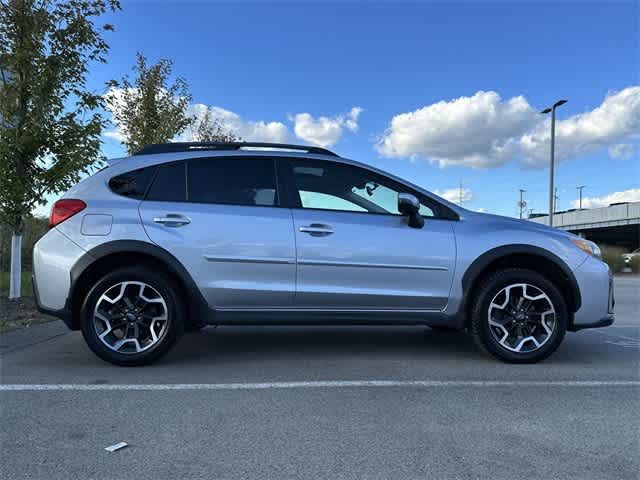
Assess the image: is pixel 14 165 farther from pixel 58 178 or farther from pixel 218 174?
pixel 218 174

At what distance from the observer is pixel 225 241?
4.14 meters

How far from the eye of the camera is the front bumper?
172 inches

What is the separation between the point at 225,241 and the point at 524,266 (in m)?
2.69

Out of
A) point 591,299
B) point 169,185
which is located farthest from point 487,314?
point 169,185

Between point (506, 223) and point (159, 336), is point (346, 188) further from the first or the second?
point (159, 336)

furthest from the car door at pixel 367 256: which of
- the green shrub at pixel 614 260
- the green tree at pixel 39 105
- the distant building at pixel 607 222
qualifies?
the distant building at pixel 607 222

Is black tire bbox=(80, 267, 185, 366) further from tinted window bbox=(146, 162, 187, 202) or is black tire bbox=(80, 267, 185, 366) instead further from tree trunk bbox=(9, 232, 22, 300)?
tree trunk bbox=(9, 232, 22, 300)

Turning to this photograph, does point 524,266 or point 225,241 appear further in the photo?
point 524,266

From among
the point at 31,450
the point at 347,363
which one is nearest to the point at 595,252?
the point at 347,363

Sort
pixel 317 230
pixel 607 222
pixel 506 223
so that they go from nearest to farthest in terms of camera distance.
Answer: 1. pixel 317 230
2. pixel 506 223
3. pixel 607 222

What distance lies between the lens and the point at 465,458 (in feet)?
8.23

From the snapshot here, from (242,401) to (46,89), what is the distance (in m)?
5.89

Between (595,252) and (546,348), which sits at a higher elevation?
(595,252)

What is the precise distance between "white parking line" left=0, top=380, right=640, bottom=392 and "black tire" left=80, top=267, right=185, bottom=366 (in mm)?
449
